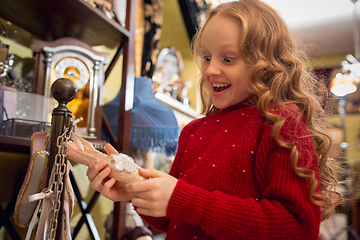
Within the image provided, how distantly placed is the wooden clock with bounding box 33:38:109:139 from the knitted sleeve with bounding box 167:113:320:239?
550 mm

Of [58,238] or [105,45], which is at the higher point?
[105,45]

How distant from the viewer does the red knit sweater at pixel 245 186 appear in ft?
1.56

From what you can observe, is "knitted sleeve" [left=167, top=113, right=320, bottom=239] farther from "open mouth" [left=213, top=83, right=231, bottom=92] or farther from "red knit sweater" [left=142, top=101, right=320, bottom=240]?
"open mouth" [left=213, top=83, right=231, bottom=92]

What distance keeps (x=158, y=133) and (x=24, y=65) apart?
23.1 inches

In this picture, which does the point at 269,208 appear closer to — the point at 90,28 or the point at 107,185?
the point at 107,185

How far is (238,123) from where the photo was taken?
2.13 ft

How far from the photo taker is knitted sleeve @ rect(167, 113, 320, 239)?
0.47 m

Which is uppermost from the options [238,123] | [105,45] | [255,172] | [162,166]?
[105,45]

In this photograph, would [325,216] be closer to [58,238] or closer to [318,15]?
[58,238]

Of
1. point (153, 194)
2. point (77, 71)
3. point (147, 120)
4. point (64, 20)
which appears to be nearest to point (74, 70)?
point (77, 71)

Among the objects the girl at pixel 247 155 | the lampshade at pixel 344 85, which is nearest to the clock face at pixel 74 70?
the girl at pixel 247 155

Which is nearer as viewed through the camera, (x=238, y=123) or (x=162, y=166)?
(x=238, y=123)

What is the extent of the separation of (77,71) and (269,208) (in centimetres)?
76

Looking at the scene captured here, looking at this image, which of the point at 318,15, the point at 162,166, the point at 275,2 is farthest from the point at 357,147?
the point at 162,166
